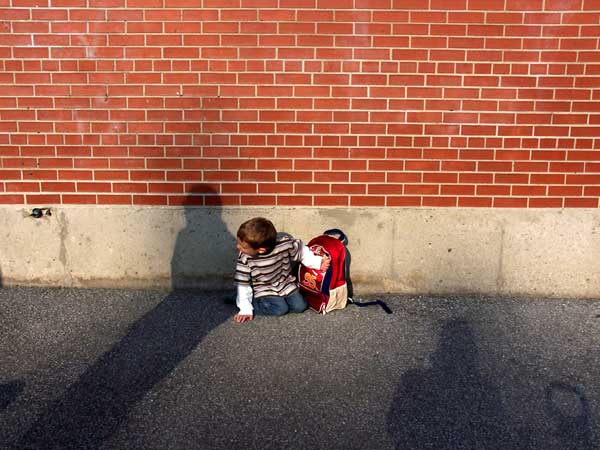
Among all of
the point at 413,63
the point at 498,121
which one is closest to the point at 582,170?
the point at 498,121

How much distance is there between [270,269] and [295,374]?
1156 mm

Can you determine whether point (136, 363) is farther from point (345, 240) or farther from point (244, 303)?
point (345, 240)

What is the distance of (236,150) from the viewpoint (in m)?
5.42

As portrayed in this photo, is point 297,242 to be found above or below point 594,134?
below

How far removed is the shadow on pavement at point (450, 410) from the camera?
3326mm

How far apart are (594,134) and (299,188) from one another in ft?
7.78

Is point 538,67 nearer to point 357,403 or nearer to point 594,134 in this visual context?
point 594,134

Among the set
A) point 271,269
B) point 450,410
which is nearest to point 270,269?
point 271,269

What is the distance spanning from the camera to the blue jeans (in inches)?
200

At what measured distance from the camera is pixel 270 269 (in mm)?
5090

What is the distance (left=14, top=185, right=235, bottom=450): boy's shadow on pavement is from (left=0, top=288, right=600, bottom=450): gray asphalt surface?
0.01 meters

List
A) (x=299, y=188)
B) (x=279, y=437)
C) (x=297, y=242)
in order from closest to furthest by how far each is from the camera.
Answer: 1. (x=279, y=437)
2. (x=297, y=242)
3. (x=299, y=188)

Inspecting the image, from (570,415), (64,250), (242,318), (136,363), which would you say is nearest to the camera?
(570,415)

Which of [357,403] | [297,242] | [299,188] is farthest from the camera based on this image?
[299,188]
